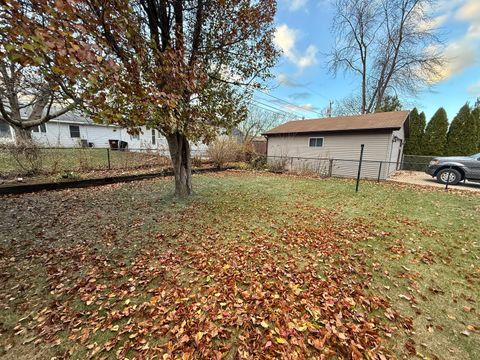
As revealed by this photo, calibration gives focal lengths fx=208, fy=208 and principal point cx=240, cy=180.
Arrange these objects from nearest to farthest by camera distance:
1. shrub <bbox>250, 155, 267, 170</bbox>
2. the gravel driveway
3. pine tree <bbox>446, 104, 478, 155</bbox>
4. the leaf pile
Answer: the leaf pile
the gravel driveway
shrub <bbox>250, 155, 267, 170</bbox>
pine tree <bbox>446, 104, 478, 155</bbox>

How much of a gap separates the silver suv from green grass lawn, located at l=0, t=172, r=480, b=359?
6205mm

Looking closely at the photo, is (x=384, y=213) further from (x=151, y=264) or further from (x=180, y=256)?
(x=151, y=264)

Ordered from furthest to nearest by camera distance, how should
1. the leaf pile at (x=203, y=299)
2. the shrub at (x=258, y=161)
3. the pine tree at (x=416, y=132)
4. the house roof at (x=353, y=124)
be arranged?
1. the pine tree at (x=416, y=132)
2. the shrub at (x=258, y=161)
3. the house roof at (x=353, y=124)
4. the leaf pile at (x=203, y=299)

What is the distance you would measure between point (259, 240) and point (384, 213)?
374cm

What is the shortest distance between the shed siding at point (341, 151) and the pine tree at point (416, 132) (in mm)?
8175

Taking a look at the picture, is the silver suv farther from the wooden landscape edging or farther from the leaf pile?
the wooden landscape edging

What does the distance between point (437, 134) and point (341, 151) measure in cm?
975

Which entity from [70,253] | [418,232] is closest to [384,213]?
[418,232]

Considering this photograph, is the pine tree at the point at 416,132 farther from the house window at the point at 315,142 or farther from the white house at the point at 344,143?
the house window at the point at 315,142

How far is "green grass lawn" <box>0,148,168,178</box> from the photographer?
7258 mm

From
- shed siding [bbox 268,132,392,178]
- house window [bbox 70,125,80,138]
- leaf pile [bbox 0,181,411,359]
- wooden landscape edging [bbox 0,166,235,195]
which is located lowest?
leaf pile [bbox 0,181,411,359]

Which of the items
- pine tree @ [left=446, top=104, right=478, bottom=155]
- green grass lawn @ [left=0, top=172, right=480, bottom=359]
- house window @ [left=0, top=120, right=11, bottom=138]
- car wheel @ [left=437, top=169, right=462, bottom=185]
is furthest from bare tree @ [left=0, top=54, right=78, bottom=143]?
pine tree @ [left=446, top=104, right=478, bottom=155]

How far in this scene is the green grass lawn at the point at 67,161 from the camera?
7258 mm

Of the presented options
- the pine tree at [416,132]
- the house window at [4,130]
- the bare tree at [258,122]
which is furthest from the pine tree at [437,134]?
the house window at [4,130]
